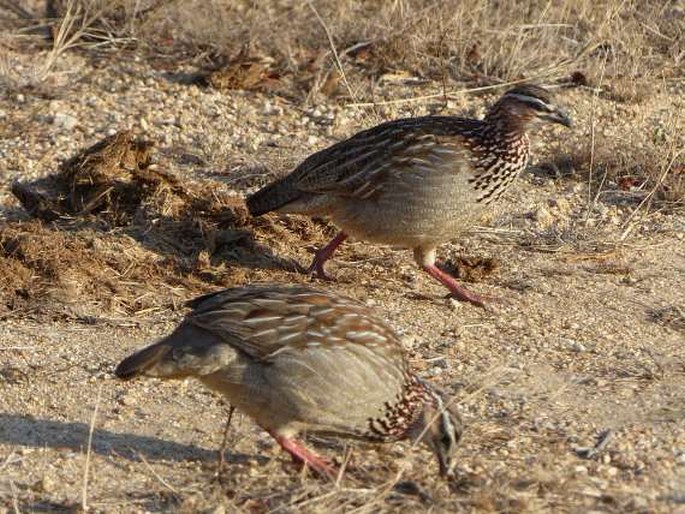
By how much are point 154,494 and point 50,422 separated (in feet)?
3.12

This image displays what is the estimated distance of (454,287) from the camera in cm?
902

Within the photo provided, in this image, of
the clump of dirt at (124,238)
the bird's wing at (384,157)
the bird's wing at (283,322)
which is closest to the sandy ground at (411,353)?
the clump of dirt at (124,238)

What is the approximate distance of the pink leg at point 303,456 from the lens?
6.54 meters

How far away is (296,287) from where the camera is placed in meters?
6.99

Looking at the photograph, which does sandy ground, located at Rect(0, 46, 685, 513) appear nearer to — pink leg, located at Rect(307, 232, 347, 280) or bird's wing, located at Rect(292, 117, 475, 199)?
pink leg, located at Rect(307, 232, 347, 280)

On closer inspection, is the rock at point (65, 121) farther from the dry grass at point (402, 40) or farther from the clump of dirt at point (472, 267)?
the clump of dirt at point (472, 267)

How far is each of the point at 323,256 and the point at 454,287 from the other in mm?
931

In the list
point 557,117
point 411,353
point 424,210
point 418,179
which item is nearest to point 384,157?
point 418,179

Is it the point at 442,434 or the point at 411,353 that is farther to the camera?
the point at 411,353

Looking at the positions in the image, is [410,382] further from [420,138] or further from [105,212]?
[105,212]

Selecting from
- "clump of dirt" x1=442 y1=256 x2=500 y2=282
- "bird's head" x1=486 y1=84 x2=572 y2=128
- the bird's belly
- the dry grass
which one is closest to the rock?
the dry grass

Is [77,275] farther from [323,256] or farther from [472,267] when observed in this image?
[472,267]

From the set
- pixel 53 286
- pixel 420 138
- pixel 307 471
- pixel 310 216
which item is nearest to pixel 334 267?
pixel 310 216

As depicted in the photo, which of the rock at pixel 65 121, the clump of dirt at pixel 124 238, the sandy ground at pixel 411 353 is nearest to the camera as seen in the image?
the sandy ground at pixel 411 353
